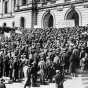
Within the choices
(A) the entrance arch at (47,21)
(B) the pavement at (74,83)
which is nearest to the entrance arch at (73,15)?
(A) the entrance arch at (47,21)

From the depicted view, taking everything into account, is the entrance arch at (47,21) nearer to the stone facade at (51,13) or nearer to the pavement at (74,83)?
the stone facade at (51,13)

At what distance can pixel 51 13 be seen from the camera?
46.9 m

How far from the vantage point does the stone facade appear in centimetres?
4234

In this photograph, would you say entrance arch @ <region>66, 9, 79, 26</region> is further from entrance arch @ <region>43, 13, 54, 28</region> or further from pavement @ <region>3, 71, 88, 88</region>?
pavement @ <region>3, 71, 88, 88</region>

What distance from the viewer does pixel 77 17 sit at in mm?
43781

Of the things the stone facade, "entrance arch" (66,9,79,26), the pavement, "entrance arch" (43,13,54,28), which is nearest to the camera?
the pavement

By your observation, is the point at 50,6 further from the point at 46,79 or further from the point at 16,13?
the point at 46,79

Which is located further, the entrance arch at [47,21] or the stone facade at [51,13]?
the entrance arch at [47,21]

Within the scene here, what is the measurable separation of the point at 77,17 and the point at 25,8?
39.7 ft

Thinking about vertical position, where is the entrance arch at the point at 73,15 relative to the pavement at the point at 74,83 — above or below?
above

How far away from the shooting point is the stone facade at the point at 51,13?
4234 centimetres

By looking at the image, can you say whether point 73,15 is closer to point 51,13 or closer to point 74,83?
point 51,13

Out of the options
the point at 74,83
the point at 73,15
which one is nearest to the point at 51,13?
the point at 73,15

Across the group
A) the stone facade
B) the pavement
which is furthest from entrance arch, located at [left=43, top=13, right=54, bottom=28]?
the pavement
